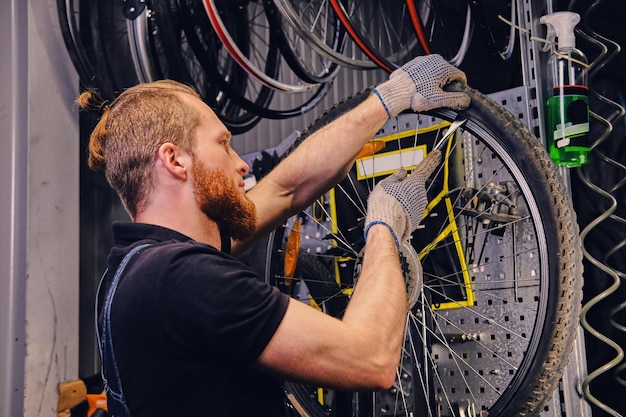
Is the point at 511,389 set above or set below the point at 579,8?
below

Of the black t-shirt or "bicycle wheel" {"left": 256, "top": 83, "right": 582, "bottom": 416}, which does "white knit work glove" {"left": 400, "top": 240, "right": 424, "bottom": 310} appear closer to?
"bicycle wheel" {"left": 256, "top": 83, "right": 582, "bottom": 416}

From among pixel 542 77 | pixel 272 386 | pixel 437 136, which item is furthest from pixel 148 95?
pixel 542 77

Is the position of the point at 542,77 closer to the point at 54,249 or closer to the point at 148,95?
the point at 148,95

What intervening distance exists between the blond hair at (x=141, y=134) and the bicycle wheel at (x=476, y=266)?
52cm

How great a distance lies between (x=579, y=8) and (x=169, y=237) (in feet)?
4.05

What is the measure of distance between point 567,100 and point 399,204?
50 centimetres

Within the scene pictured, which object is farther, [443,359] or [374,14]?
[374,14]

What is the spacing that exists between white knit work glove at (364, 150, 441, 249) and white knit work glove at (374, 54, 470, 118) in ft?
0.48

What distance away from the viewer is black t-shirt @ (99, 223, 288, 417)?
1.13 m

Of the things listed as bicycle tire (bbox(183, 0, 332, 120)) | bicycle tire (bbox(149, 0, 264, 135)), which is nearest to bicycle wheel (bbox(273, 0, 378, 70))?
bicycle tire (bbox(183, 0, 332, 120))

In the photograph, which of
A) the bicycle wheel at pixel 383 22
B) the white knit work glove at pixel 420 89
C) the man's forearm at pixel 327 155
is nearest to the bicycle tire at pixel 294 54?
the bicycle wheel at pixel 383 22

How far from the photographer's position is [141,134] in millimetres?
1397

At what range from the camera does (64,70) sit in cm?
246

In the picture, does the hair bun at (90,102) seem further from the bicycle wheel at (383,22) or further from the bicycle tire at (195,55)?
the bicycle wheel at (383,22)
